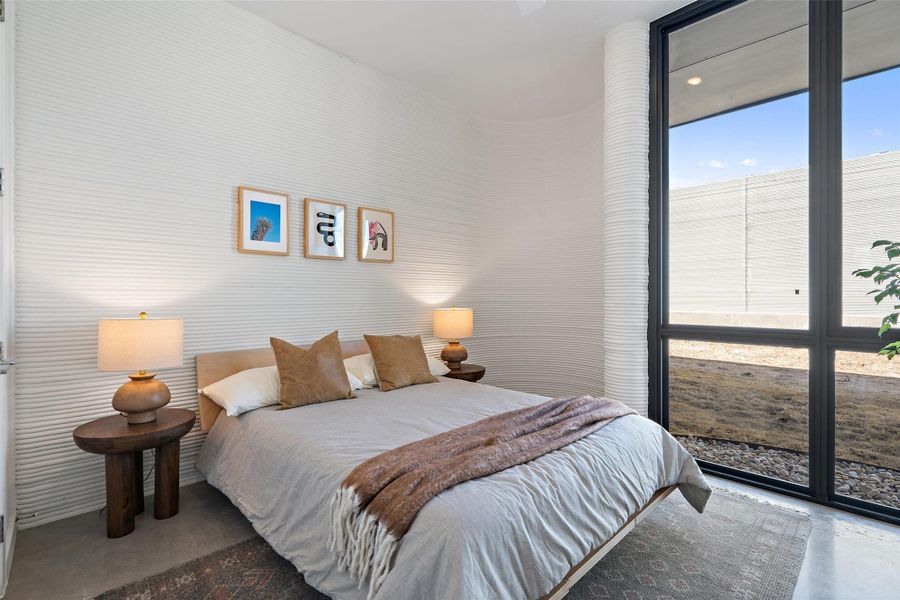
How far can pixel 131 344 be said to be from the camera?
87.0 inches

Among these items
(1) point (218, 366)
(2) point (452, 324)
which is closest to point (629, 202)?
(2) point (452, 324)

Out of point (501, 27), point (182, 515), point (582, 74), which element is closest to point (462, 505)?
point (182, 515)

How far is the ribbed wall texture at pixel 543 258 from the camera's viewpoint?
4.35m

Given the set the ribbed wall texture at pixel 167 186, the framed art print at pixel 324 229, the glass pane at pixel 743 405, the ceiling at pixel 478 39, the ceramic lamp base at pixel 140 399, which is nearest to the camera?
the ceramic lamp base at pixel 140 399

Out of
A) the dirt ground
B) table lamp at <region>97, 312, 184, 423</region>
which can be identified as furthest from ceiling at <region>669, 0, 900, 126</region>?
table lamp at <region>97, 312, 184, 423</region>

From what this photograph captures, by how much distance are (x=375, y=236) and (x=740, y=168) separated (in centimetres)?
284

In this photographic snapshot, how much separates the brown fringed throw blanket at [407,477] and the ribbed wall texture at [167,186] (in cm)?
185

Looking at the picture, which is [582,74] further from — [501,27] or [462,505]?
[462,505]

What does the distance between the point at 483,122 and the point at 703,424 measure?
365 cm

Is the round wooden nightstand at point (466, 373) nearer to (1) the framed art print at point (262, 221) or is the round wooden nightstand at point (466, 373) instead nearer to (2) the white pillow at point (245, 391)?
(2) the white pillow at point (245, 391)

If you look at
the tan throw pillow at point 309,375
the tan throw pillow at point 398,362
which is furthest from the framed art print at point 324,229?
the tan throw pillow at point 309,375

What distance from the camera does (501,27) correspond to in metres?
3.23

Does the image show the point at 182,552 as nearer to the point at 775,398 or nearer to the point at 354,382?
the point at 354,382

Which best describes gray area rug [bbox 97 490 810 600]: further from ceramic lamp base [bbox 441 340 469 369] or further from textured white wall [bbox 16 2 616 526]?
ceramic lamp base [bbox 441 340 469 369]
